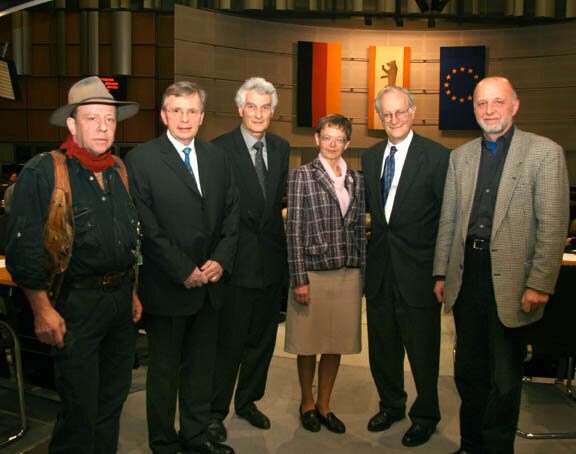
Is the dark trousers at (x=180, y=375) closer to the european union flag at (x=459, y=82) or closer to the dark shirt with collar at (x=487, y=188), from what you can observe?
the dark shirt with collar at (x=487, y=188)

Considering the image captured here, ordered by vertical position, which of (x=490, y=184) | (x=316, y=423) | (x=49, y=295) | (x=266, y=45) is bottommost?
(x=316, y=423)

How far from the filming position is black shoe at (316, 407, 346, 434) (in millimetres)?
2871

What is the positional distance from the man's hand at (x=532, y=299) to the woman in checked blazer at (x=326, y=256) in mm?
852

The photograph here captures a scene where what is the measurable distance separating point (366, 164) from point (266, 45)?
9.16m

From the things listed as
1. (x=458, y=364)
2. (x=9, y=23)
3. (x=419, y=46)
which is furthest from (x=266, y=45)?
(x=458, y=364)

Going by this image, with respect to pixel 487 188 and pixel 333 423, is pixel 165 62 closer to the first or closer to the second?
pixel 333 423

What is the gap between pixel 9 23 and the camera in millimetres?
10852

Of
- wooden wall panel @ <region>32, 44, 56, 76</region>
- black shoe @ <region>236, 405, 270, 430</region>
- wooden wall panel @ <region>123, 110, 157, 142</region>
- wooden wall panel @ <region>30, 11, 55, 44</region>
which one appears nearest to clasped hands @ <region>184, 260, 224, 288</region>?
black shoe @ <region>236, 405, 270, 430</region>

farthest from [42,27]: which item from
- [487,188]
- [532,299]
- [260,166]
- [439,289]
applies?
[532,299]

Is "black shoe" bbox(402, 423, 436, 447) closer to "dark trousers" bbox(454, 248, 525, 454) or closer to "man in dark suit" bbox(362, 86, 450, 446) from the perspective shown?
"man in dark suit" bbox(362, 86, 450, 446)

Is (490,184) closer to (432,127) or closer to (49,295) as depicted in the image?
(49,295)

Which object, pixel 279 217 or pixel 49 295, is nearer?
pixel 49 295

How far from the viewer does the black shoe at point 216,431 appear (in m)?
2.72

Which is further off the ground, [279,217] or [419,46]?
[419,46]
